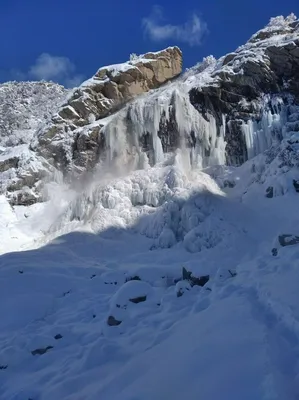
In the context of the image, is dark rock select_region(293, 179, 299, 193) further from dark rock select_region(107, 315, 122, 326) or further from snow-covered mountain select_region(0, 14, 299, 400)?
dark rock select_region(107, 315, 122, 326)

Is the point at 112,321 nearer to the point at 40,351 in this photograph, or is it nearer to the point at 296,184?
the point at 40,351

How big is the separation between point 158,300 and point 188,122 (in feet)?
61.0

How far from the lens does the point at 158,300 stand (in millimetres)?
10133

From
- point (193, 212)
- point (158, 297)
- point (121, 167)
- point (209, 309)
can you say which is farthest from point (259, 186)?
point (209, 309)

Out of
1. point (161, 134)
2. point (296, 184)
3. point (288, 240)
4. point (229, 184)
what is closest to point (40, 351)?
point (288, 240)

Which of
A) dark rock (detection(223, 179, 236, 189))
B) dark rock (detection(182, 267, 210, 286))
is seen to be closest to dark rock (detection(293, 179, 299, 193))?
dark rock (detection(223, 179, 236, 189))

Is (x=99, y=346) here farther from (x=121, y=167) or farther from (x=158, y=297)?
(x=121, y=167)

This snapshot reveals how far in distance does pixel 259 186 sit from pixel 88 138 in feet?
41.6

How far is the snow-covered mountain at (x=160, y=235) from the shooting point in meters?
6.15

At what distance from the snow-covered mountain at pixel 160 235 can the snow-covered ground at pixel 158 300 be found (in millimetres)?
37

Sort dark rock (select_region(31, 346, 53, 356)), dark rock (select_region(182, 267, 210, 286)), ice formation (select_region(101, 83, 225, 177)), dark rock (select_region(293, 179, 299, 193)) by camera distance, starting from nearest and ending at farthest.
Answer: dark rock (select_region(31, 346, 53, 356))
dark rock (select_region(182, 267, 210, 286))
dark rock (select_region(293, 179, 299, 193))
ice formation (select_region(101, 83, 225, 177))

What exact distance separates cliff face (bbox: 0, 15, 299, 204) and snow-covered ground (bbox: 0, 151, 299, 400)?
3.29 metres

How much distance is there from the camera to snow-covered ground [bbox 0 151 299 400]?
5559 millimetres

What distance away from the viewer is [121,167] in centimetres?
2681
